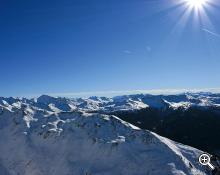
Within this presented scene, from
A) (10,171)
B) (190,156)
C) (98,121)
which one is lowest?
(10,171)

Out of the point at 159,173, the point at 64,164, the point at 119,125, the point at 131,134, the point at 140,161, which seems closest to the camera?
the point at 159,173

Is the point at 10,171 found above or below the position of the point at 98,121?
below

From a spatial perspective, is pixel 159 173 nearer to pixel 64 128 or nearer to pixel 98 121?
pixel 98 121

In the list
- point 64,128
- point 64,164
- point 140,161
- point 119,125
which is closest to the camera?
point 140,161

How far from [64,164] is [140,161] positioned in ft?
128

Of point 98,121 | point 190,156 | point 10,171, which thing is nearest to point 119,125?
point 98,121

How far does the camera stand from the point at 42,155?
175625 mm

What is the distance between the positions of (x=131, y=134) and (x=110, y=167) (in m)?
29.8

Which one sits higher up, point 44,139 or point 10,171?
point 44,139

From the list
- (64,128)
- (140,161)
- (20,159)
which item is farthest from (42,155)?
(140,161)

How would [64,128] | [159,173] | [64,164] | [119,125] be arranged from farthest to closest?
[64,128] → [119,125] → [64,164] → [159,173]

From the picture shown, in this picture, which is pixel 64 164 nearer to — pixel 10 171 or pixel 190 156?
pixel 10 171

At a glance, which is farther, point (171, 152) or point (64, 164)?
point (64, 164)

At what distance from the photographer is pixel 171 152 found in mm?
147625
